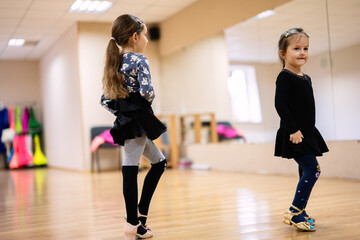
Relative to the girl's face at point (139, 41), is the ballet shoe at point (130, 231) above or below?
below

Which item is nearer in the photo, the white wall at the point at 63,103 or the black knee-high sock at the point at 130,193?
the black knee-high sock at the point at 130,193

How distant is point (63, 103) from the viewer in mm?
8891

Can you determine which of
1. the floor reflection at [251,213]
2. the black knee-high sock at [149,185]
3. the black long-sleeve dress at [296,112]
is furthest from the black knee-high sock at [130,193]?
the black long-sleeve dress at [296,112]

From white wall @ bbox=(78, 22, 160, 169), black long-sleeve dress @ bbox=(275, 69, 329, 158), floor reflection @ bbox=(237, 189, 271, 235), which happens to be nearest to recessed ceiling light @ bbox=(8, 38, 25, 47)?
white wall @ bbox=(78, 22, 160, 169)

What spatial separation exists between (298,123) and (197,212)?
3.36 ft

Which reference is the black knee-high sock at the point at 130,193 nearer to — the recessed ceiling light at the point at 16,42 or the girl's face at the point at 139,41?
the girl's face at the point at 139,41

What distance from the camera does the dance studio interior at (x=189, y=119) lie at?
280 cm

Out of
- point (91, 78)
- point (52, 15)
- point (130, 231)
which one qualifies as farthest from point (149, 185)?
point (91, 78)

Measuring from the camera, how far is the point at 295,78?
2248 millimetres

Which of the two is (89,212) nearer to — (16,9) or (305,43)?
(305,43)

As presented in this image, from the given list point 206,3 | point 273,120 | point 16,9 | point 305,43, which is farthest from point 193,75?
point 305,43

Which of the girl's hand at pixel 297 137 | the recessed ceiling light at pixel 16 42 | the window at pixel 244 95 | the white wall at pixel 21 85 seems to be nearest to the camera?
the girl's hand at pixel 297 137

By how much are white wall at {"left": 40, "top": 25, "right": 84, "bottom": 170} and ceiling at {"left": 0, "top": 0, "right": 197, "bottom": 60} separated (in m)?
0.36

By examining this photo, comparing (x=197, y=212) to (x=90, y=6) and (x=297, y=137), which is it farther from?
(x=90, y=6)
